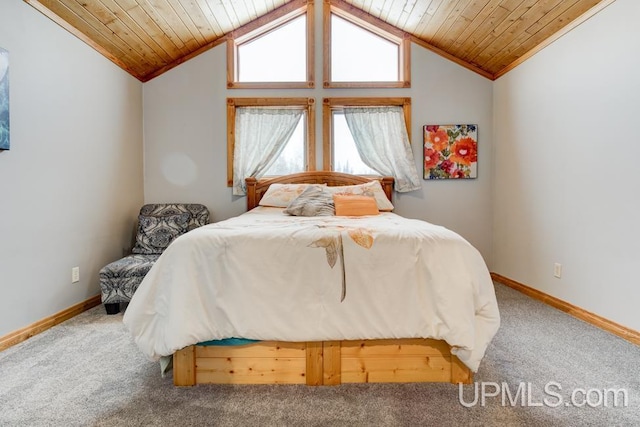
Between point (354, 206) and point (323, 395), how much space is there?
5.27 feet

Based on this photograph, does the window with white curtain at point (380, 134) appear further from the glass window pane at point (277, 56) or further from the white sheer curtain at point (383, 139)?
the glass window pane at point (277, 56)

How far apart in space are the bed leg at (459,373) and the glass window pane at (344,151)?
8.34ft

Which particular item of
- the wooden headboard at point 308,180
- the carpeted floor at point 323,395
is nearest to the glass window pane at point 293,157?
the wooden headboard at point 308,180

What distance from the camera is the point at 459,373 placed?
162 centimetres

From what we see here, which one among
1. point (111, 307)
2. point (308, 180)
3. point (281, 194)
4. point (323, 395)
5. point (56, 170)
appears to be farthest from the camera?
point (308, 180)

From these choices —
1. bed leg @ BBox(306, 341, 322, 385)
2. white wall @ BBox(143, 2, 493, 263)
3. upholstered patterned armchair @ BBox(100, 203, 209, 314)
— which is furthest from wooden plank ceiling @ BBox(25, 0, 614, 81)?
bed leg @ BBox(306, 341, 322, 385)

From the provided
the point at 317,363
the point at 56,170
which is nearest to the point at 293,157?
the point at 56,170

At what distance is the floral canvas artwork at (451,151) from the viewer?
377cm

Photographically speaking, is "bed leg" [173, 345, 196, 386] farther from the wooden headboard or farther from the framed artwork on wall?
the wooden headboard

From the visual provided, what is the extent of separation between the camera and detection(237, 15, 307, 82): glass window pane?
3.84 metres

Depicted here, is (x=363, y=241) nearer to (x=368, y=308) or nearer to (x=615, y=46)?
(x=368, y=308)

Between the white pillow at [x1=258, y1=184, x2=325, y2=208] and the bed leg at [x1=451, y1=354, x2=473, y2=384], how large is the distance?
2091 mm

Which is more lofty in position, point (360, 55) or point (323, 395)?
point (360, 55)

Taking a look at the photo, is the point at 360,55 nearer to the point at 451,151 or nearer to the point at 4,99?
the point at 451,151
